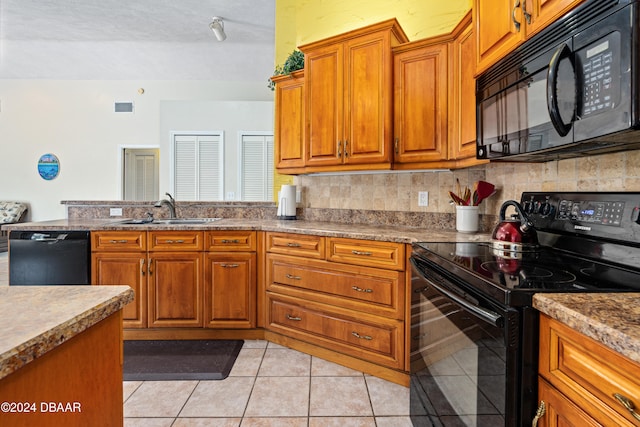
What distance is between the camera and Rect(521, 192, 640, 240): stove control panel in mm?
1133

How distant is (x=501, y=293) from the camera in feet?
2.85

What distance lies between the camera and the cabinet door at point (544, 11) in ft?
3.44

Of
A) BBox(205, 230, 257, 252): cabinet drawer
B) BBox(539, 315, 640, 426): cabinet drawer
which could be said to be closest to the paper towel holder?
BBox(205, 230, 257, 252): cabinet drawer

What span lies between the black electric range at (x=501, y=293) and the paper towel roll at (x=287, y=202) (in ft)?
4.79

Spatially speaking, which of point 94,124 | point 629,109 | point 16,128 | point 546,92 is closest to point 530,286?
point 629,109

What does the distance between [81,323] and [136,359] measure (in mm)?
1990

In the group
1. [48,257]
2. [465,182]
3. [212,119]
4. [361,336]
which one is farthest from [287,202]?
[212,119]

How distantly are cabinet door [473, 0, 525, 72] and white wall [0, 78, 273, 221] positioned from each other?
523 centimetres

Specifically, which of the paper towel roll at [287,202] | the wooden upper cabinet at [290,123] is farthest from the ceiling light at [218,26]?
the paper towel roll at [287,202]

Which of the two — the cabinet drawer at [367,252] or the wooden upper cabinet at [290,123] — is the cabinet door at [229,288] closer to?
the cabinet drawer at [367,252]

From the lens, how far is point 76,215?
314cm

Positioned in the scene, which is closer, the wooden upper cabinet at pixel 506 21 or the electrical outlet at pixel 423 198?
the wooden upper cabinet at pixel 506 21

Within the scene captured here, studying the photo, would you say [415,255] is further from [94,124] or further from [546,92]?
Result: [94,124]

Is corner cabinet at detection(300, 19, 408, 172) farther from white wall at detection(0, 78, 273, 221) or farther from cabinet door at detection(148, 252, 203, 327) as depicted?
white wall at detection(0, 78, 273, 221)
